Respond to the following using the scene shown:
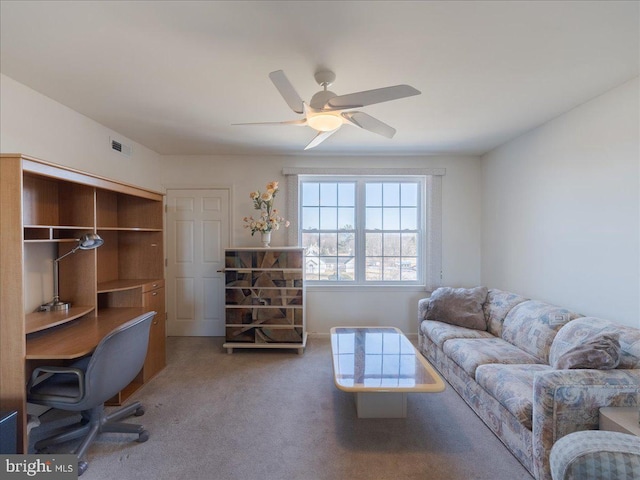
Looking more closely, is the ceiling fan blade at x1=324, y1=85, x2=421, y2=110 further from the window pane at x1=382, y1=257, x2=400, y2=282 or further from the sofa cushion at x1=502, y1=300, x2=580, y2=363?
the window pane at x1=382, y1=257, x2=400, y2=282

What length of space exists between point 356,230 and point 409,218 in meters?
0.77

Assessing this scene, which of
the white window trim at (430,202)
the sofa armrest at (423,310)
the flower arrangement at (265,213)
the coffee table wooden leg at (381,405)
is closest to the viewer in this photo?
the coffee table wooden leg at (381,405)

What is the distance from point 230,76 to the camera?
6.53 feet

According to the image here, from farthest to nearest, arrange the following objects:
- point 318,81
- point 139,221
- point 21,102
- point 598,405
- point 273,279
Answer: point 273,279 → point 139,221 → point 21,102 → point 318,81 → point 598,405

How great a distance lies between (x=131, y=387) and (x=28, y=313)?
1015 millimetres

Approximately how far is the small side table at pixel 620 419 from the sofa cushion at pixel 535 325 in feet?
2.58

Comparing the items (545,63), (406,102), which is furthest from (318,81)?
(545,63)

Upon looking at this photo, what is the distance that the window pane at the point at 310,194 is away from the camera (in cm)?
402

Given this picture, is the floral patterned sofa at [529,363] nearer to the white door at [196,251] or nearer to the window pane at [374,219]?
the window pane at [374,219]

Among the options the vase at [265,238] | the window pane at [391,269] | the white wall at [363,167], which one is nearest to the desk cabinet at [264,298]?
the vase at [265,238]

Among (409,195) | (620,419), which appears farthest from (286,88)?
(409,195)

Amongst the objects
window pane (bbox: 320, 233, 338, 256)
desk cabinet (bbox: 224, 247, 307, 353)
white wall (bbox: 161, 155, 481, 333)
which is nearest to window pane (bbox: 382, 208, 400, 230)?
white wall (bbox: 161, 155, 481, 333)

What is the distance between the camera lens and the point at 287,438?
199 centimetres

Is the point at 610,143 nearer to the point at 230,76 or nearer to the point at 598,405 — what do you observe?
the point at 598,405
